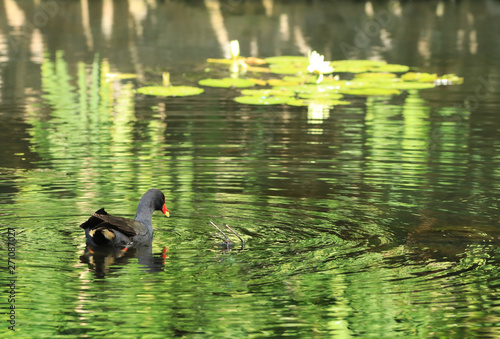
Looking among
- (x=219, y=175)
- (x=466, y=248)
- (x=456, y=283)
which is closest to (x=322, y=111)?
(x=219, y=175)

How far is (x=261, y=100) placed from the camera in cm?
1593

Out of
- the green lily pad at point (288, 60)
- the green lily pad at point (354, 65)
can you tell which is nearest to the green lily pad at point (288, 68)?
the green lily pad at point (288, 60)

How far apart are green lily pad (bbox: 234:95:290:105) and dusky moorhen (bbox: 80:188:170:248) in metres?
7.26

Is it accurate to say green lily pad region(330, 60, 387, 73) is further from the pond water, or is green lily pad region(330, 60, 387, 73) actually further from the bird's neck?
the bird's neck

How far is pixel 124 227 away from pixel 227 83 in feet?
32.4

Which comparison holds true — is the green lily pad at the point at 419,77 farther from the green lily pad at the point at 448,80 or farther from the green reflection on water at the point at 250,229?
the green reflection on water at the point at 250,229

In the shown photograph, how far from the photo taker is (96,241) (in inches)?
317

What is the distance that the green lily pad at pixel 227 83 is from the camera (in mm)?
17578

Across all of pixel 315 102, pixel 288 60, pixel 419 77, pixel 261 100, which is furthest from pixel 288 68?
pixel 261 100

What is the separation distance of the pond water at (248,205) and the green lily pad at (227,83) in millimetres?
194

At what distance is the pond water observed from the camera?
6.66 meters

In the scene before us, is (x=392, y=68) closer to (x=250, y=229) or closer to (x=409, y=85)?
(x=409, y=85)

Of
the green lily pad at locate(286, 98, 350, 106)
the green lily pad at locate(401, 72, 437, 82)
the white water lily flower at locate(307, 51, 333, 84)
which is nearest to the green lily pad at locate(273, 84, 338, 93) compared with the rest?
the white water lily flower at locate(307, 51, 333, 84)

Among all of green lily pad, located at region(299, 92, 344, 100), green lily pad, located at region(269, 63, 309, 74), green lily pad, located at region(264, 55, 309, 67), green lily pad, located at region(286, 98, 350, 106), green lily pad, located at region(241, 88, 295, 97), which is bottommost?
green lily pad, located at region(286, 98, 350, 106)
